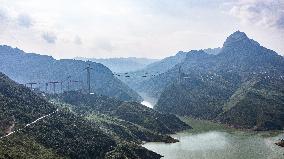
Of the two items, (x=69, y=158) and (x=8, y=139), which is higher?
(x=8, y=139)

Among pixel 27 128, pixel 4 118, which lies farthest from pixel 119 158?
pixel 4 118

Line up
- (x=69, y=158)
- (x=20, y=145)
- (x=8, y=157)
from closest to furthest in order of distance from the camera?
(x=8, y=157)
(x=20, y=145)
(x=69, y=158)

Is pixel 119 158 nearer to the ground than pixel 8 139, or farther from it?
nearer to the ground

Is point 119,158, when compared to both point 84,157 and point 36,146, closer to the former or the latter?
point 84,157

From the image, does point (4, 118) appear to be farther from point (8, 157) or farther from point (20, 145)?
point (8, 157)

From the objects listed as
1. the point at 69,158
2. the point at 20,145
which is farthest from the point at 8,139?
the point at 69,158

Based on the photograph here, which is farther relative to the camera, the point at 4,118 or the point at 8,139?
the point at 4,118

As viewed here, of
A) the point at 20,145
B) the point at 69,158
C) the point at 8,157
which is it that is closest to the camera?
the point at 8,157

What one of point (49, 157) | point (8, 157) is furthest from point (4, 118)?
point (8, 157)
